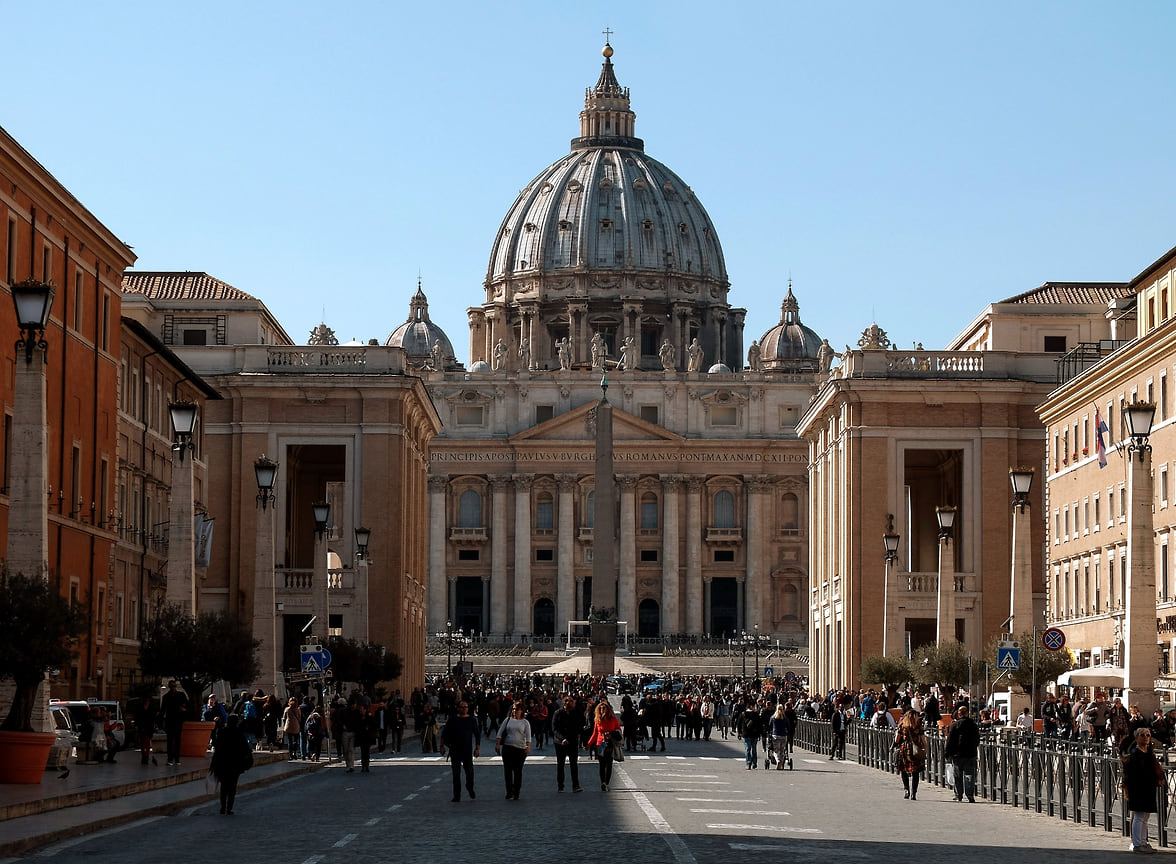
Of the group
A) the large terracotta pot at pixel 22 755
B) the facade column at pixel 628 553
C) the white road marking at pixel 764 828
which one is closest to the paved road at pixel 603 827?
the white road marking at pixel 764 828

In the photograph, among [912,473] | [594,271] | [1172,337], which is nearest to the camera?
[1172,337]

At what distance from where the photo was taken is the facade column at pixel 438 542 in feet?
488

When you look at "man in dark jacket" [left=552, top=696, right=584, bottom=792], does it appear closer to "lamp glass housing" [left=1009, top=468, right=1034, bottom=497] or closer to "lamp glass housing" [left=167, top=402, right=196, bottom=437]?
"lamp glass housing" [left=167, top=402, right=196, bottom=437]

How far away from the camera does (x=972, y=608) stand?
79875 millimetres

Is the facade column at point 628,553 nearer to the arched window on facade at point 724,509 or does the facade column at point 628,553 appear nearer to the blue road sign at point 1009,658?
the arched window on facade at point 724,509

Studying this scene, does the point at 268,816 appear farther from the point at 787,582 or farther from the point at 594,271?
the point at 594,271

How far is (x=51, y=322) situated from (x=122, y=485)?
11876 mm

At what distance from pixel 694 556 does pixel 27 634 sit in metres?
123

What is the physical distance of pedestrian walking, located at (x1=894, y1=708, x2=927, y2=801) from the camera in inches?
1249

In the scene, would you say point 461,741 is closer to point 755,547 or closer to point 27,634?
point 27,634

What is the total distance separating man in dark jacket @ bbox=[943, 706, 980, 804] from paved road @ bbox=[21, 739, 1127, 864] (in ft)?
Answer: 1.82

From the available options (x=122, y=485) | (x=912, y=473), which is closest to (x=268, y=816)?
(x=122, y=485)

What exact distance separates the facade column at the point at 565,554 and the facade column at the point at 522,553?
82.8 inches

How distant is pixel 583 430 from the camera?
14762 cm
